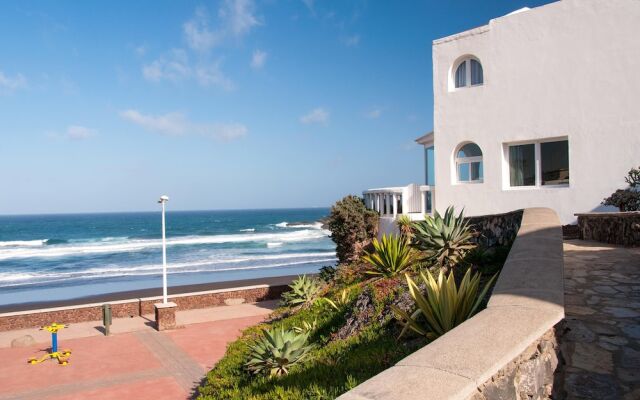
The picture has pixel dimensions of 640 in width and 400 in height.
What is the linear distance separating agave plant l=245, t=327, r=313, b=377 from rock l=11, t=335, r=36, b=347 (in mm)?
10039

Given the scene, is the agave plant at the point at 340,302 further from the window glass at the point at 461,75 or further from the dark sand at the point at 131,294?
the dark sand at the point at 131,294

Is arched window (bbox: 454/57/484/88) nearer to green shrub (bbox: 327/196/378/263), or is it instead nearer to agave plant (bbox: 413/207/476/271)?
green shrub (bbox: 327/196/378/263)

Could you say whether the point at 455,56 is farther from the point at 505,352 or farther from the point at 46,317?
the point at 46,317

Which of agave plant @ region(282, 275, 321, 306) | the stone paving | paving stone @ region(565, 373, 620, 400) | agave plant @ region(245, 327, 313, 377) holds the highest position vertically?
the stone paving

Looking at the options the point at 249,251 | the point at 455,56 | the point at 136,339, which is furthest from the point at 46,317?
the point at 249,251

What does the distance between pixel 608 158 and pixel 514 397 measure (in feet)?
39.0

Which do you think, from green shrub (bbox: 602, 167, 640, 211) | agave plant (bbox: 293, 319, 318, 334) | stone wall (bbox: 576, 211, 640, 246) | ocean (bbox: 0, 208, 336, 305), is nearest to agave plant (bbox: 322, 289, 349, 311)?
agave plant (bbox: 293, 319, 318, 334)

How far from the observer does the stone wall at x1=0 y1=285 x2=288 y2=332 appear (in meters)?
16.3

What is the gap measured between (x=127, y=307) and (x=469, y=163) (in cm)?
1194

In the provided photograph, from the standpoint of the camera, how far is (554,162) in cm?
1403

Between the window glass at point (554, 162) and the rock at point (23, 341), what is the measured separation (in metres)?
14.6

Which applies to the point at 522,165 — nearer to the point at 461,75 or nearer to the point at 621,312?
the point at 461,75

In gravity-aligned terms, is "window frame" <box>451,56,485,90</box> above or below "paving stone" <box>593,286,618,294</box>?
above

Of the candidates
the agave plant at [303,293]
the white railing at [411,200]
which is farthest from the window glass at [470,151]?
the agave plant at [303,293]
